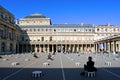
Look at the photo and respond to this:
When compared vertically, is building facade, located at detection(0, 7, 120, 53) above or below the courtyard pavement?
above

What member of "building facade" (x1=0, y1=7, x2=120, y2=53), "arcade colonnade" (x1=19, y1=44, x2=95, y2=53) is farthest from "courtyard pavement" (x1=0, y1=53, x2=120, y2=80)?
"arcade colonnade" (x1=19, y1=44, x2=95, y2=53)

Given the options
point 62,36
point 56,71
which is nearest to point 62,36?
point 62,36

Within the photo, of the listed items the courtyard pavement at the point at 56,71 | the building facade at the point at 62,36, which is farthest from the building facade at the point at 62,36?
the courtyard pavement at the point at 56,71

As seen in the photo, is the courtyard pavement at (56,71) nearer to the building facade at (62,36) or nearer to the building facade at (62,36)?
the building facade at (62,36)

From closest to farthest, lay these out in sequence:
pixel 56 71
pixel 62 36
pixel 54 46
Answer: pixel 56 71 < pixel 62 36 < pixel 54 46

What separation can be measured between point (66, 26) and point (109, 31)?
922 inches

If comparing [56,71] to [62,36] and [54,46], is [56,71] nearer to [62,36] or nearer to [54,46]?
[62,36]

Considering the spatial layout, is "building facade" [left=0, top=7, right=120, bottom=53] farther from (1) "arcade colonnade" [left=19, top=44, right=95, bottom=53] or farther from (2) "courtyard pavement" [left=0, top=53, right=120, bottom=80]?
(2) "courtyard pavement" [left=0, top=53, right=120, bottom=80]

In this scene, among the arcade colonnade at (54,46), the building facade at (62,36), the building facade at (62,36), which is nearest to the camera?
the building facade at (62,36)

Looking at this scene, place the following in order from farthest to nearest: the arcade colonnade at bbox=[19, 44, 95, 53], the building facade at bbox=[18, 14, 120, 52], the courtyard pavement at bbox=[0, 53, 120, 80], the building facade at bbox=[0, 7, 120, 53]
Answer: the arcade colonnade at bbox=[19, 44, 95, 53]
the building facade at bbox=[18, 14, 120, 52]
the building facade at bbox=[0, 7, 120, 53]
the courtyard pavement at bbox=[0, 53, 120, 80]

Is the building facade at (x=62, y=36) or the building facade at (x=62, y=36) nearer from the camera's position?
the building facade at (x=62, y=36)

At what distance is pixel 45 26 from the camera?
5330 inches

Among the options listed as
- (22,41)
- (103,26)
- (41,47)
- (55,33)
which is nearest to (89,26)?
(103,26)

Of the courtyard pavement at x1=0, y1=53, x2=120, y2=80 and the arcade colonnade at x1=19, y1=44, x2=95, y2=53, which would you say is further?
the arcade colonnade at x1=19, y1=44, x2=95, y2=53
